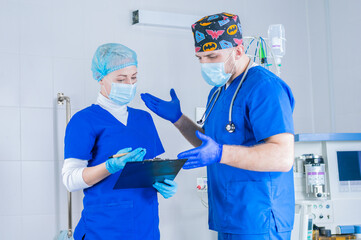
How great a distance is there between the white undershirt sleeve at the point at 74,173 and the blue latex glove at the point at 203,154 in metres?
0.48

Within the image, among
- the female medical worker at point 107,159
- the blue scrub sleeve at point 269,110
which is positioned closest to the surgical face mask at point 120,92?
the female medical worker at point 107,159

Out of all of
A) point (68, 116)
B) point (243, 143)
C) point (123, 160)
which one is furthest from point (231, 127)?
point (68, 116)

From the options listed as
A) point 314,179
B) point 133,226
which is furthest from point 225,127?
point 314,179

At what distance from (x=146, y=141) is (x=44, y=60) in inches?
40.3

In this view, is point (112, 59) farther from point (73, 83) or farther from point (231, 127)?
point (73, 83)

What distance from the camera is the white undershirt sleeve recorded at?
1.99m

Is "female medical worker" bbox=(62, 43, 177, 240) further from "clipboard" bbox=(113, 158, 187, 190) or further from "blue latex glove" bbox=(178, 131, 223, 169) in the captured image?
"blue latex glove" bbox=(178, 131, 223, 169)

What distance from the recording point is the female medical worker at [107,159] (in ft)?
6.66

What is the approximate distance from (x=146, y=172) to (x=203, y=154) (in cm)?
25

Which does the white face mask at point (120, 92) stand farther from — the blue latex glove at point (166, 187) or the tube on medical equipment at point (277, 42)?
the tube on medical equipment at point (277, 42)

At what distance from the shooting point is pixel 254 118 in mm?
1872

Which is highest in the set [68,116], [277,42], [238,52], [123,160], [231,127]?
[277,42]

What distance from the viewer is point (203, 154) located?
1.70 m

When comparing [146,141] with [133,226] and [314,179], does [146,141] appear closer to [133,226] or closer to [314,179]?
[133,226]
